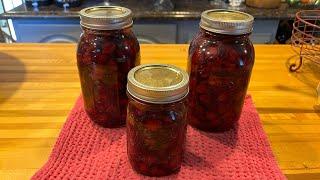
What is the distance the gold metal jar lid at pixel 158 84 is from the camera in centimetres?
32

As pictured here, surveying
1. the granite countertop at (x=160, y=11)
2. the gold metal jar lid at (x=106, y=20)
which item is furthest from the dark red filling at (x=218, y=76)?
the granite countertop at (x=160, y=11)

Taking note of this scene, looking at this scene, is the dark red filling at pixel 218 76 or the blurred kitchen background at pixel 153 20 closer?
the dark red filling at pixel 218 76

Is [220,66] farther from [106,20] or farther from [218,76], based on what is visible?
[106,20]

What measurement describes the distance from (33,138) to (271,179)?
351 millimetres

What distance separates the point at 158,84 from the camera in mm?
333

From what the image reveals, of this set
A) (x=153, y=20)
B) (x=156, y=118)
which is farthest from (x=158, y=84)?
A: (x=153, y=20)

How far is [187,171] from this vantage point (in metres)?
0.38

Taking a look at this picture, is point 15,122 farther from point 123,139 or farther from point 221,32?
point 221,32

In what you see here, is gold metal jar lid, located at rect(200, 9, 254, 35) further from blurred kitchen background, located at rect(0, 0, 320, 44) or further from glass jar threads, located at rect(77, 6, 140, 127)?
blurred kitchen background, located at rect(0, 0, 320, 44)

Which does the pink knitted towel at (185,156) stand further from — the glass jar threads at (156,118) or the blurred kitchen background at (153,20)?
the blurred kitchen background at (153,20)

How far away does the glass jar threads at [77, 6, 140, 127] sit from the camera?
39 cm

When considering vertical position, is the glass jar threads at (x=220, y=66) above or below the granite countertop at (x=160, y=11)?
above

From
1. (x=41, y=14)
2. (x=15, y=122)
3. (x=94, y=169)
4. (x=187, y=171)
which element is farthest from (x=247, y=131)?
(x=41, y=14)

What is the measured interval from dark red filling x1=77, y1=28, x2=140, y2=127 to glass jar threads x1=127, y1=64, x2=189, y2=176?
2.1 inches
